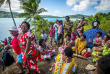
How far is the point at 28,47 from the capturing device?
1880mm

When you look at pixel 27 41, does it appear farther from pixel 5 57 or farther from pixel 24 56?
pixel 5 57

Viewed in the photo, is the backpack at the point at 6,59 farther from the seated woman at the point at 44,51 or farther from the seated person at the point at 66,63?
the seated person at the point at 66,63

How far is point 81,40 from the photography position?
3896mm

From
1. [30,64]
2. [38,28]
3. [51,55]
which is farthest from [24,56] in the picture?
[38,28]

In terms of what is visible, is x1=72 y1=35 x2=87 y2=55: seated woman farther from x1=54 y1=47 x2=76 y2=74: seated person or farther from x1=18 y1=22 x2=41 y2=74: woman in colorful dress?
x1=18 y1=22 x2=41 y2=74: woman in colorful dress

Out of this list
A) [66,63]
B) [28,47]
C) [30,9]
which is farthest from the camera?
[30,9]

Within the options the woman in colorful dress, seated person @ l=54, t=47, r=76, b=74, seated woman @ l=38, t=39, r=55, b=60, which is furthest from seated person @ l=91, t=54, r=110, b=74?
seated woman @ l=38, t=39, r=55, b=60

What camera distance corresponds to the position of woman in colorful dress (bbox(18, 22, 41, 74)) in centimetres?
189

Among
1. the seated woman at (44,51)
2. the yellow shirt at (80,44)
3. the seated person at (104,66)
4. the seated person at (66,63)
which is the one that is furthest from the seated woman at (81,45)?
the seated person at (104,66)

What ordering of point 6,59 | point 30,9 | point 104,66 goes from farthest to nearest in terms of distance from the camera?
point 30,9, point 6,59, point 104,66

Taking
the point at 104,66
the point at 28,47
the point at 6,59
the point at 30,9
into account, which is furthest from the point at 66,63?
the point at 30,9

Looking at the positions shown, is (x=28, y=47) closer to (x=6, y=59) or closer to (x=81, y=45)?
(x=6, y=59)

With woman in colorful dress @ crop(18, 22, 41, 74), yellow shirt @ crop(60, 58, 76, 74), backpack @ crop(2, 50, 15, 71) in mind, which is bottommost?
backpack @ crop(2, 50, 15, 71)

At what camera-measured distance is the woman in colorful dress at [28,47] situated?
6.21 ft
